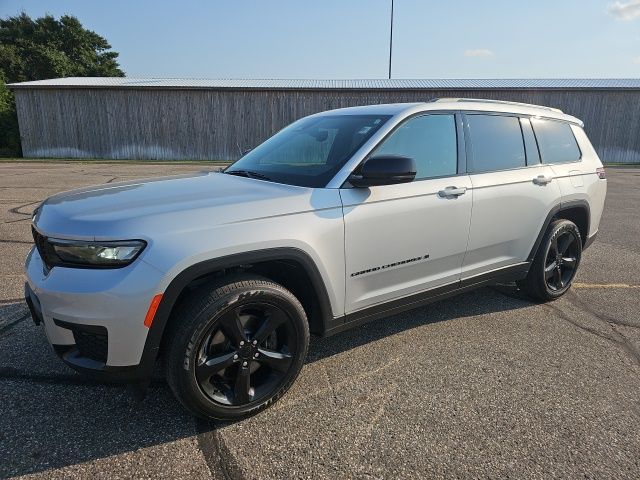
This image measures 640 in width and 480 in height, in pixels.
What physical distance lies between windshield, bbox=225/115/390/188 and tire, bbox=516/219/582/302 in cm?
210

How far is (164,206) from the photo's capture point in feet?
7.95

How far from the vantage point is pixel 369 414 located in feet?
8.53

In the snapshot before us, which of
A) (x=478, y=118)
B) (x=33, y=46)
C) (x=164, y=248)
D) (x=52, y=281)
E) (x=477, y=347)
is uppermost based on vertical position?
(x=33, y=46)

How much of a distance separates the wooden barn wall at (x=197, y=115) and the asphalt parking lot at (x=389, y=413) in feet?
69.2

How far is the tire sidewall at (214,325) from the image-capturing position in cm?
229

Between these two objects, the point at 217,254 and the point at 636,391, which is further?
the point at 636,391

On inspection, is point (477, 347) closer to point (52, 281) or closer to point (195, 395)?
point (195, 395)

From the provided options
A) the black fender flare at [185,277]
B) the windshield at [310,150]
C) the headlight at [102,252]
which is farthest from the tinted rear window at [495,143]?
the headlight at [102,252]

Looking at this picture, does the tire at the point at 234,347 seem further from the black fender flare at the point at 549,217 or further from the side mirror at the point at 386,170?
the black fender flare at the point at 549,217

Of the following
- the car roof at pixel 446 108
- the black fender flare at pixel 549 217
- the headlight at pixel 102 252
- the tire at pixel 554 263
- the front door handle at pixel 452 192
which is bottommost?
the tire at pixel 554 263

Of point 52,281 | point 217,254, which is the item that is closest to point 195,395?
point 217,254

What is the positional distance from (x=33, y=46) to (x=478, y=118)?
4673 centimetres

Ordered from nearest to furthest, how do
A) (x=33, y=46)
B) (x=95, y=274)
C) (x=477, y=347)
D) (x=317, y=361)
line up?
(x=95, y=274), (x=317, y=361), (x=477, y=347), (x=33, y=46)

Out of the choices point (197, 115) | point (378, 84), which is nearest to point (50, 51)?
point (197, 115)
